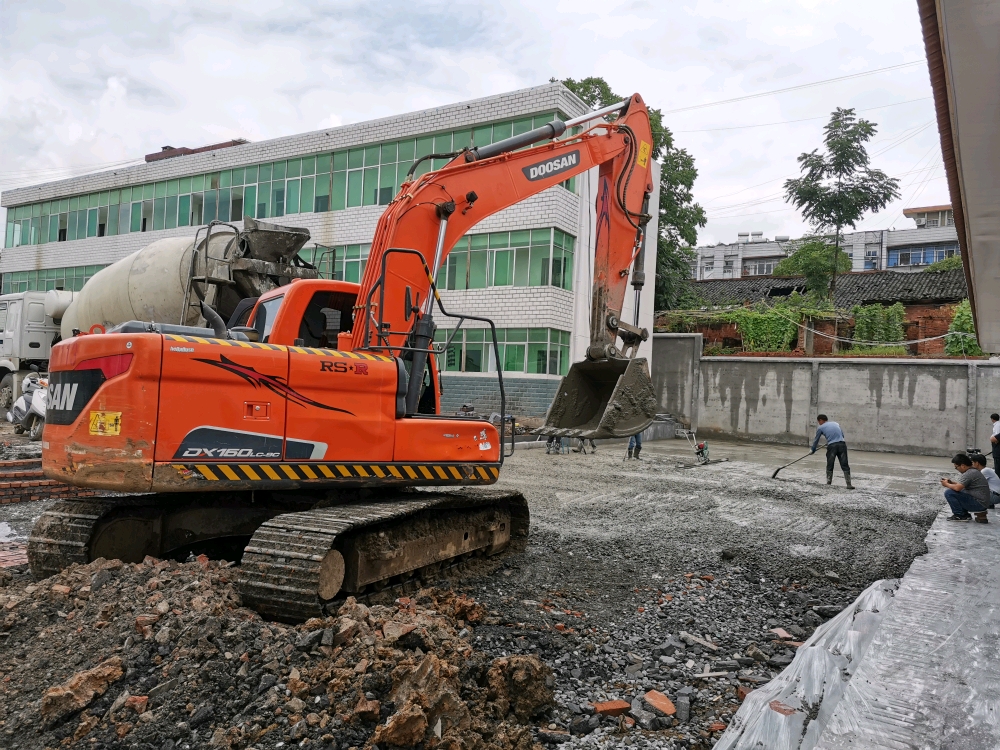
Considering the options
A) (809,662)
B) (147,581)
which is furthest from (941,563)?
(147,581)

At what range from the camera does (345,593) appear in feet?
16.4

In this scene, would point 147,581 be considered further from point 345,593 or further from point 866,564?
point 866,564

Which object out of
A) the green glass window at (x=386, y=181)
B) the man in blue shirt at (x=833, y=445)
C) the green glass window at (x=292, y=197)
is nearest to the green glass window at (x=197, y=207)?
the green glass window at (x=292, y=197)

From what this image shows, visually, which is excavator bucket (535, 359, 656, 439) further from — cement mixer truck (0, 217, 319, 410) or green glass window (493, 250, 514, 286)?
green glass window (493, 250, 514, 286)

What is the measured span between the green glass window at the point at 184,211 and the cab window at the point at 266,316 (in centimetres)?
2483

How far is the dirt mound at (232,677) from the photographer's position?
3158 mm

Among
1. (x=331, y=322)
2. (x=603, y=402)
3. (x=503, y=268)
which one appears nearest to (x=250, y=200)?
(x=503, y=268)

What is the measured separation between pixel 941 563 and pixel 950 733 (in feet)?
13.4

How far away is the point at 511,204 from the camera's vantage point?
6777mm

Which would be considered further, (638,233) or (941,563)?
(638,233)

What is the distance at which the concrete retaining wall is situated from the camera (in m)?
21.2

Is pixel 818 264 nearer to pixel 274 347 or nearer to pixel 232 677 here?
pixel 274 347

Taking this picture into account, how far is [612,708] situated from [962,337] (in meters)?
24.9

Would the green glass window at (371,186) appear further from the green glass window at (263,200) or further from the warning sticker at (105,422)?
the warning sticker at (105,422)
